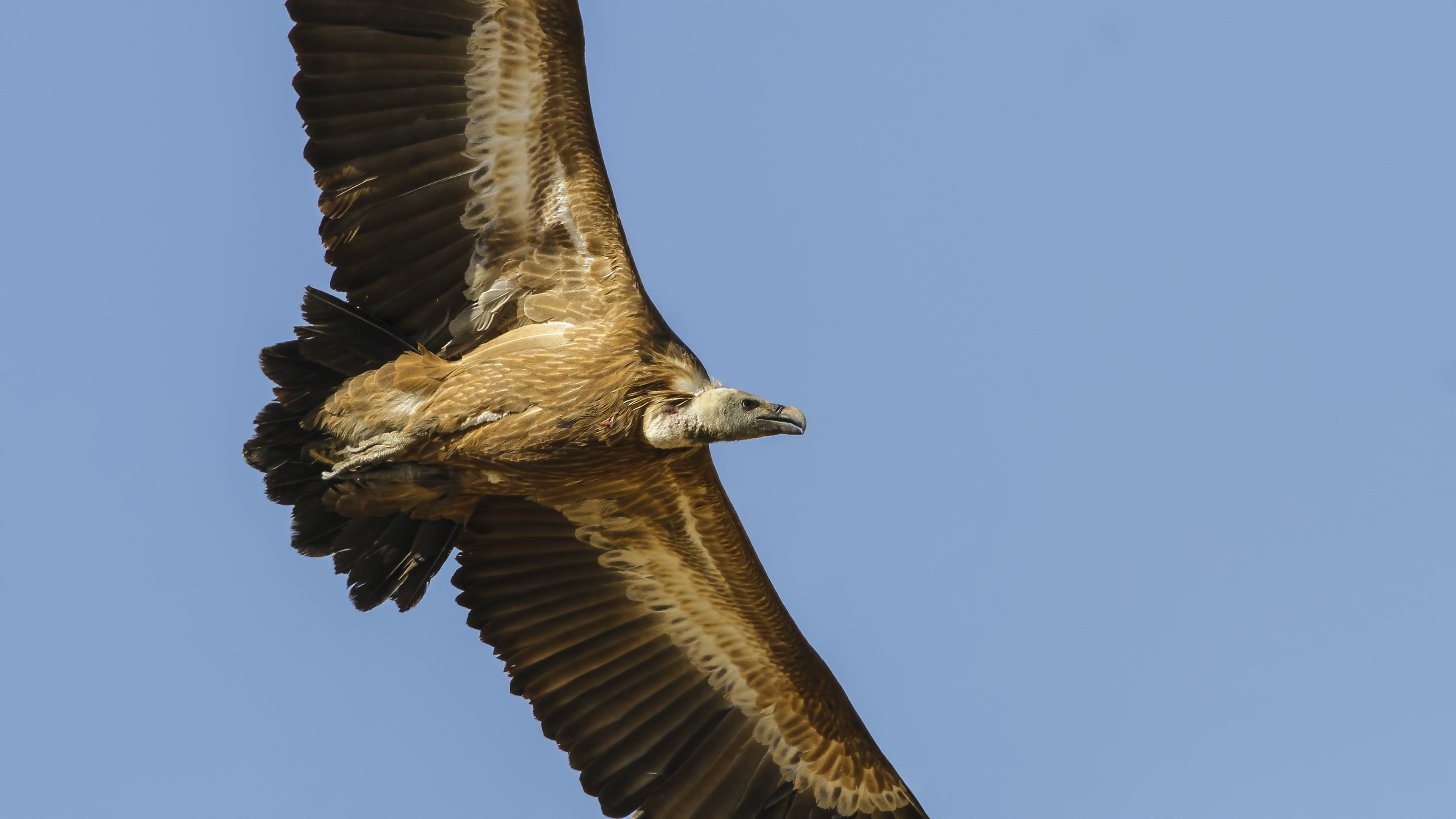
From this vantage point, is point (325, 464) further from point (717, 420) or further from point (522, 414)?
point (717, 420)

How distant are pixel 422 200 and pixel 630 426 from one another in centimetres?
212

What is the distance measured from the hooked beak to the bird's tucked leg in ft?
7.87

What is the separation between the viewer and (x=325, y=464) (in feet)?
42.1

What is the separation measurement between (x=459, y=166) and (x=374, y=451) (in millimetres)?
1986

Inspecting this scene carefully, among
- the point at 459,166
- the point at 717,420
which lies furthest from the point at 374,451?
the point at 717,420

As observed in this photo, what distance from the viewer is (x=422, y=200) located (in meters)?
12.7

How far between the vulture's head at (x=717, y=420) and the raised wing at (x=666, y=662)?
126cm

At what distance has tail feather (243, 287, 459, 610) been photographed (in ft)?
41.4

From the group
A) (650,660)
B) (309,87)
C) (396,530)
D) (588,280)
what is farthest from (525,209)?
(650,660)

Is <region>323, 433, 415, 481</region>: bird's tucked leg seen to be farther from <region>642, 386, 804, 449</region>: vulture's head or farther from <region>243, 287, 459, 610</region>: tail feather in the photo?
<region>642, 386, 804, 449</region>: vulture's head

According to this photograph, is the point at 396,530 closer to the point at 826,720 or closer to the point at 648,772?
the point at 648,772

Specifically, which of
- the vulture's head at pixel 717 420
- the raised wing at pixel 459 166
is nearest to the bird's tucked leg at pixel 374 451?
the raised wing at pixel 459 166

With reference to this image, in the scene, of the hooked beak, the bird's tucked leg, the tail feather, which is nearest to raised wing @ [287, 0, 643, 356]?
the tail feather

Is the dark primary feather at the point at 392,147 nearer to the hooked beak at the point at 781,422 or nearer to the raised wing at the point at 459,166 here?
the raised wing at the point at 459,166
